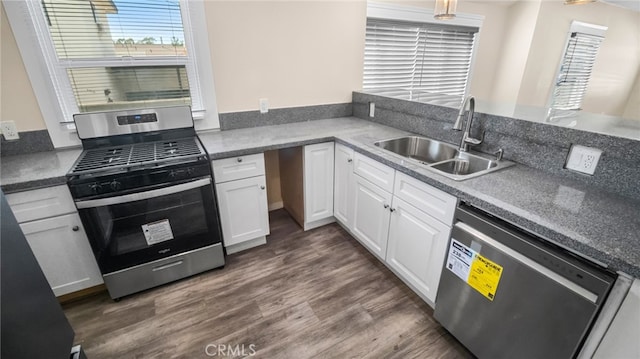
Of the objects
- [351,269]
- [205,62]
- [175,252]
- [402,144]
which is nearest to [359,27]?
[402,144]

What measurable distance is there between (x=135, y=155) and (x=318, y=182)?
4.22 feet

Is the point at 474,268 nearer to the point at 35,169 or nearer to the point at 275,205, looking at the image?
the point at 275,205

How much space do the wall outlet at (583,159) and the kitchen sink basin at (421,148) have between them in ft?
2.10

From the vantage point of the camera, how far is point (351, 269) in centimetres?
210

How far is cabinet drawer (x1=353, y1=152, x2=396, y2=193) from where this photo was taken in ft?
5.86

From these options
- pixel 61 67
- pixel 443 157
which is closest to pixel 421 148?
pixel 443 157

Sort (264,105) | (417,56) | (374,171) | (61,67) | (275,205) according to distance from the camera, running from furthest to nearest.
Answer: (417,56) → (275,205) → (264,105) → (374,171) → (61,67)

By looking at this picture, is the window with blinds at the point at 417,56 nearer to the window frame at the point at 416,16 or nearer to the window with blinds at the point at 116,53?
the window frame at the point at 416,16

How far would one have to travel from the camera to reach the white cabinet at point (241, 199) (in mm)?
1944

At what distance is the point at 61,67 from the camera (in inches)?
70.7

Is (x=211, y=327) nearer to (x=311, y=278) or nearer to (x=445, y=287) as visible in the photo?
(x=311, y=278)

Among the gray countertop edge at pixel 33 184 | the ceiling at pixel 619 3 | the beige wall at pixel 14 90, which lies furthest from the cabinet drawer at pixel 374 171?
the ceiling at pixel 619 3

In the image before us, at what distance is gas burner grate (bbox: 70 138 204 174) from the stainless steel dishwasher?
1629 mm

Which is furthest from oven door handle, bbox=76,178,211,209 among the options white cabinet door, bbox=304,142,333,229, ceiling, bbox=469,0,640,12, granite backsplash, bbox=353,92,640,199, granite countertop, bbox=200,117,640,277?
ceiling, bbox=469,0,640,12
